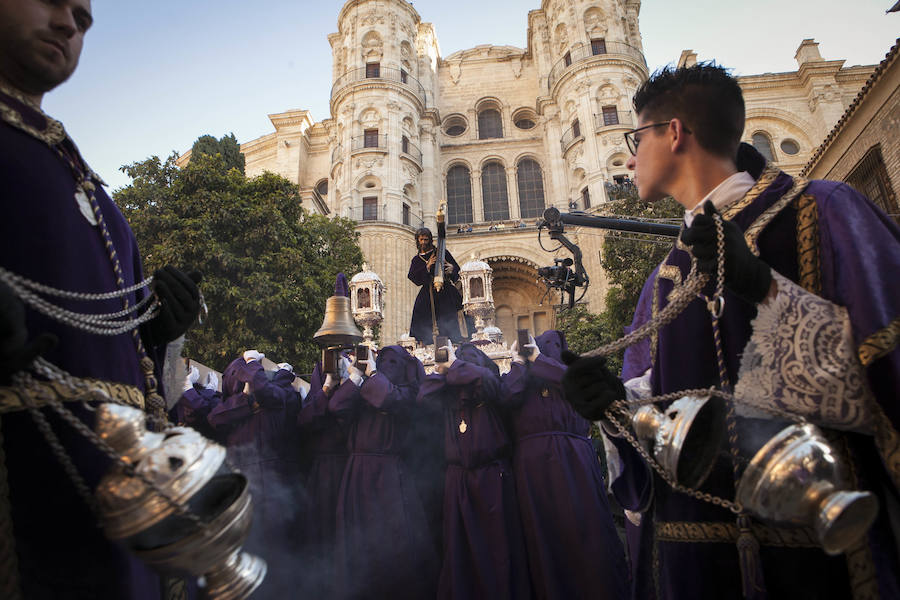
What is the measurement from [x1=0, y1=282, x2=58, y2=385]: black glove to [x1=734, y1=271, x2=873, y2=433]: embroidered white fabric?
1.88 metres

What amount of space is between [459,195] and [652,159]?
27.0 metres

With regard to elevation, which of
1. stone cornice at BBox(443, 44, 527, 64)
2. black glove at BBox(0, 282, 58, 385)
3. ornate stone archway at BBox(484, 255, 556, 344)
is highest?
stone cornice at BBox(443, 44, 527, 64)

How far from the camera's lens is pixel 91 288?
1.64 m

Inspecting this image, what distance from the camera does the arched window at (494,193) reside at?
27953 millimetres

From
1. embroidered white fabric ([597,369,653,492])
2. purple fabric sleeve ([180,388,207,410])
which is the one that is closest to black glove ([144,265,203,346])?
embroidered white fabric ([597,369,653,492])

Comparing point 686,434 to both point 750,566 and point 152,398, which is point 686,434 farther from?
point 152,398

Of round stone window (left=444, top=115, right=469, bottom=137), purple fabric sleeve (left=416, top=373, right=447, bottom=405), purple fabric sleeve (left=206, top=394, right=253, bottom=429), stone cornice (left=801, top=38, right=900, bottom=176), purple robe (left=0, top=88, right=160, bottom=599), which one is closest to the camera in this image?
purple robe (left=0, top=88, right=160, bottom=599)

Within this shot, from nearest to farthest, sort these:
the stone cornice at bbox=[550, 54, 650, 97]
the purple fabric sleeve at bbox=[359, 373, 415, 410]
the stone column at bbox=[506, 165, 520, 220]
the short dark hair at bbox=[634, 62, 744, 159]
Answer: the short dark hair at bbox=[634, 62, 744, 159]
the purple fabric sleeve at bbox=[359, 373, 415, 410]
the stone cornice at bbox=[550, 54, 650, 97]
the stone column at bbox=[506, 165, 520, 220]

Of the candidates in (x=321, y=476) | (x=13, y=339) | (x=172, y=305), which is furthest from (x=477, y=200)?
(x=13, y=339)

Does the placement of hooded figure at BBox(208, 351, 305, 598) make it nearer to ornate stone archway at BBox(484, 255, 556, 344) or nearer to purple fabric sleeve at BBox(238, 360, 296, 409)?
purple fabric sleeve at BBox(238, 360, 296, 409)

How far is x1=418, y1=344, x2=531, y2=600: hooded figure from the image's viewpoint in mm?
4004

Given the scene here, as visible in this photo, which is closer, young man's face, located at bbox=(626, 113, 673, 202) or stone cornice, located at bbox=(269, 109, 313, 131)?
young man's face, located at bbox=(626, 113, 673, 202)

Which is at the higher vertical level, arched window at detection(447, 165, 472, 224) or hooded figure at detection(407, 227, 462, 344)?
arched window at detection(447, 165, 472, 224)

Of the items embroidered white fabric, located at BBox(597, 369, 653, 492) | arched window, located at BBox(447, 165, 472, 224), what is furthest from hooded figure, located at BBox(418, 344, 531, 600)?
arched window, located at BBox(447, 165, 472, 224)
